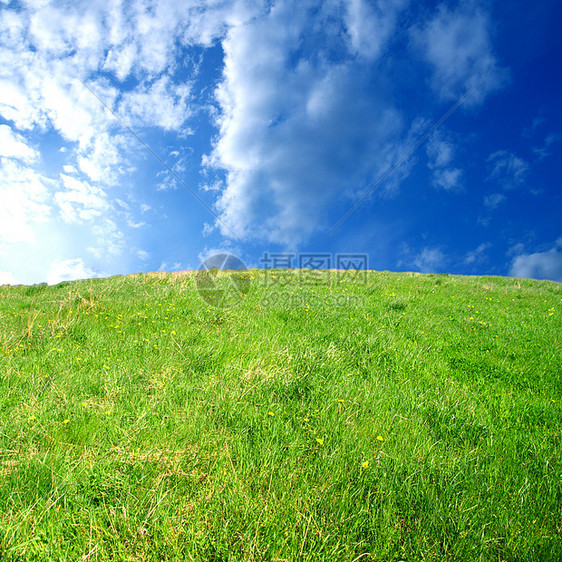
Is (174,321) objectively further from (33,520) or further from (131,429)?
(33,520)

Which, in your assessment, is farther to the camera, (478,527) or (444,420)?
(444,420)

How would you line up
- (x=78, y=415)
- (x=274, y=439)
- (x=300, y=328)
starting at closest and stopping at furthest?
(x=274, y=439) < (x=78, y=415) < (x=300, y=328)

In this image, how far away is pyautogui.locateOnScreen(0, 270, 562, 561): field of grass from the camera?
2242 millimetres

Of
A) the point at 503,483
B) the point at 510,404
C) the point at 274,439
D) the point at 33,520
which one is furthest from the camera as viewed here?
the point at 510,404

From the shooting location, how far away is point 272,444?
307 cm

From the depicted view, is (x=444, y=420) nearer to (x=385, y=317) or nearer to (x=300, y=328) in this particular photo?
(x=300, y=328)

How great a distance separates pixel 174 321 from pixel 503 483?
6279 millimetres

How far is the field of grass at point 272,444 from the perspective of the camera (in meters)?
2.24

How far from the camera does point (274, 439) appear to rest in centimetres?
317

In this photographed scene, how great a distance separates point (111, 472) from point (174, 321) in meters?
4.47

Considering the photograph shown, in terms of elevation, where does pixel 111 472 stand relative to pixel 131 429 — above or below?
below

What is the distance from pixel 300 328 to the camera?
683cm

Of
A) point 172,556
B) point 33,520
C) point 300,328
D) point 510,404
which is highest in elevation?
point 300,328

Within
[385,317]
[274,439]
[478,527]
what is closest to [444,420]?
[478,527]
